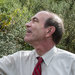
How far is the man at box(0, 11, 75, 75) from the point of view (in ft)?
7.09

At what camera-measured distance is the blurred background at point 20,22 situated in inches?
185

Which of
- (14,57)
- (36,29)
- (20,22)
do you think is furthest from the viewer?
(20,22)

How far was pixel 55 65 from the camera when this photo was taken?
2.17 metres

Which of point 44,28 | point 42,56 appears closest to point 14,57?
point 42,56

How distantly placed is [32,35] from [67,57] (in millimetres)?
496

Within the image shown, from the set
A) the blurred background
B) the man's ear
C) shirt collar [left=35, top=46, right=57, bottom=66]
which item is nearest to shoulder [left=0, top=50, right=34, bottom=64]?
shirt collar [left=35, top=46, right=57, bottom=66]

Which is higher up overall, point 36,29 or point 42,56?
point 36,29

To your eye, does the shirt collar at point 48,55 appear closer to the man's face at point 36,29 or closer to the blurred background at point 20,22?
the man's face at point 36,29

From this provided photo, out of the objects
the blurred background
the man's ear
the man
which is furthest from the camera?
the blurred background

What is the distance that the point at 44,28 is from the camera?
227cm

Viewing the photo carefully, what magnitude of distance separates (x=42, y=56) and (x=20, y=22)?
11.9 feet

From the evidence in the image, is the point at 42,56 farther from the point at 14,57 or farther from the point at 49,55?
the point at 14,57

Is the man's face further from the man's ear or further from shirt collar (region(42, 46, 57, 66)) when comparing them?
shirt collar (region(42, 46, 57, 66))

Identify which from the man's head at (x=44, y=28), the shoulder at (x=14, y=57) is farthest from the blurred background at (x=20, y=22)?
the man's head at (x=44, y=28)
